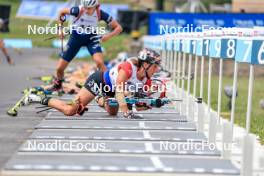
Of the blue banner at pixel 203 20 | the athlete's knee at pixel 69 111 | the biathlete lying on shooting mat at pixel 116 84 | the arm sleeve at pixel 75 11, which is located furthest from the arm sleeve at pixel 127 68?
the blue banner at pixel 203 20

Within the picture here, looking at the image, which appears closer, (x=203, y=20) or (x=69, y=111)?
(x=69, y=111)

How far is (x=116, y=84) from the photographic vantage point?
13352 mm

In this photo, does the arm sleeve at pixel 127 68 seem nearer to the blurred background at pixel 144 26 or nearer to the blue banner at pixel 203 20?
the blurred background at pixel 144 26

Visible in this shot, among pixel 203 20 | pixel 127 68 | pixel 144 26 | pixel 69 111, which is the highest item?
pixel 127 68

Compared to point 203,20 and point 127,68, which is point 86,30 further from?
point 203,20

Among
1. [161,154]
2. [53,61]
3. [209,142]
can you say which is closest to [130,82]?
[209,142]

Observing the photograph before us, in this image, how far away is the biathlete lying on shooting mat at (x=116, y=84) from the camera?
1324 centimetres

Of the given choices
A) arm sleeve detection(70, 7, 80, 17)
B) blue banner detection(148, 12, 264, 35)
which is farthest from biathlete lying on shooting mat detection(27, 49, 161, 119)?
blue banner detection(148, 12, 264, 35)

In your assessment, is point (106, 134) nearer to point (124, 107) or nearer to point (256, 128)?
point (124, 107)

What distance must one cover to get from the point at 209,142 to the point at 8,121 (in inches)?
147

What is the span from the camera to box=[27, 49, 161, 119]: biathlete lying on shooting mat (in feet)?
43.4

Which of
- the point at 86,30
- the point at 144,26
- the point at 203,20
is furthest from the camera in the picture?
the point at 144,26

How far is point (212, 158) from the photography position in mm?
10023

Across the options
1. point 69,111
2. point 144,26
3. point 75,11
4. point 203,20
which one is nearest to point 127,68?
point 69,111
